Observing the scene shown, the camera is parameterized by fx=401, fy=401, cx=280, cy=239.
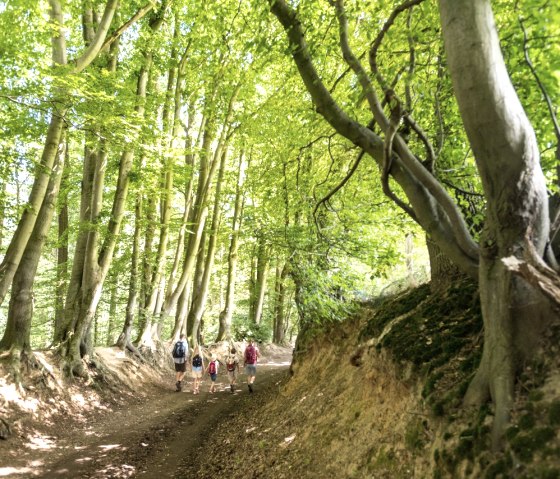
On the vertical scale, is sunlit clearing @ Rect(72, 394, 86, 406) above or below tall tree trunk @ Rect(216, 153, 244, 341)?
below

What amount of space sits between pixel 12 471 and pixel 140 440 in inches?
93.7

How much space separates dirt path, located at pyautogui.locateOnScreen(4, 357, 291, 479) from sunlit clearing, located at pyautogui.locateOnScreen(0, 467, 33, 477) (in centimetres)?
1

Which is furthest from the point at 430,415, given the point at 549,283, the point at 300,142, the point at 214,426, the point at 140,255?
the point at 140,255

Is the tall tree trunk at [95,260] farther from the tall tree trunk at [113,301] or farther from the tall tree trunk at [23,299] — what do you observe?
the tall tree trunk at [113,301]

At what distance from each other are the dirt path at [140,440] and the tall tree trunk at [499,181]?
6.07 meters

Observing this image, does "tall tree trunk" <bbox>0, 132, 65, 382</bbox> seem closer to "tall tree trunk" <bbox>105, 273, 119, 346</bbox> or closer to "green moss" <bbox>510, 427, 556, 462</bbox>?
"tall tree trunk" <bbox>105, 273, 119, 346</bbox>

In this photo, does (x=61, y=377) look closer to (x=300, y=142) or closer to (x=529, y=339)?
(x=300, y=142)

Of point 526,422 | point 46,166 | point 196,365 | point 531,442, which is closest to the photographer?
point 531,442

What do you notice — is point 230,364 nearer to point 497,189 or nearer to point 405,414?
point 405,414

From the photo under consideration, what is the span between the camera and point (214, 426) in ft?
31.4

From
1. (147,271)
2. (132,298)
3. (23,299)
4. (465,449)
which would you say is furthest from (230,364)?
(465,449)

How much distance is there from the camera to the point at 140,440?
27.5 ft

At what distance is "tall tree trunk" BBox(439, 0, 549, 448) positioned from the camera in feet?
9.71

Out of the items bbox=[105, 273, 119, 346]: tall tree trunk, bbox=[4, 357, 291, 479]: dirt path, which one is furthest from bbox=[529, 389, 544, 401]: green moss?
bbox=[105, 273, 119, 346]: tall tree trunk
